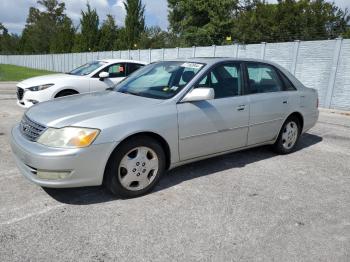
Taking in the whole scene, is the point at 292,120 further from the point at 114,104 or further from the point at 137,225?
the point at 137,225

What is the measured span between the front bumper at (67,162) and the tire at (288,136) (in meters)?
3.08

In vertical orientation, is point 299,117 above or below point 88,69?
below

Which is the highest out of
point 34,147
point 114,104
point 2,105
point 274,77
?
point 274,77

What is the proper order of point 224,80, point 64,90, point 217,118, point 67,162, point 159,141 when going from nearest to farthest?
point 67,162 → point 159,141 → point 217,118 → point 224,80 → point 64,90

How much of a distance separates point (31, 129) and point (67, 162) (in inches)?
26.1

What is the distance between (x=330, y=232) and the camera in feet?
10.5

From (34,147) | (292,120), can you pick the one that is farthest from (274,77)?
(34,147)

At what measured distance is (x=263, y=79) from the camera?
17.1ft

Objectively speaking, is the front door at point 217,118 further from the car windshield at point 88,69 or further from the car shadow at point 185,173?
the car windshield at point 88,69

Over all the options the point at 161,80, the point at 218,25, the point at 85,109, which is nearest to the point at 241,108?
the point at 161,80

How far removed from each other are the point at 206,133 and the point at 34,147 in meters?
2.00

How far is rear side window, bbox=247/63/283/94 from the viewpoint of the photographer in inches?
196

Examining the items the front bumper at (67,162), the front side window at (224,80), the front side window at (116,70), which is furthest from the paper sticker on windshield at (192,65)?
the front side window at (116,70)

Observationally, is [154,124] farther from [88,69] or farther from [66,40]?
[66,40]
